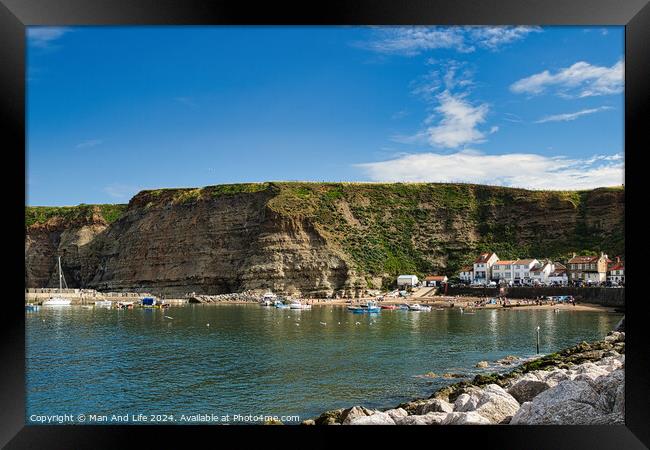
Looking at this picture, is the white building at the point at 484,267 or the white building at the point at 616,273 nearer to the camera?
the white building at the point at 616,273

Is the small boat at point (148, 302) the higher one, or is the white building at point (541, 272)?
the white building at point (541, 272)

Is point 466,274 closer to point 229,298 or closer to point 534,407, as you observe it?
point 229,298

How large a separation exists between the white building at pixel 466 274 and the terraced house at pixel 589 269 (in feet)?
27.4

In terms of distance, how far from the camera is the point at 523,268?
4369 cm

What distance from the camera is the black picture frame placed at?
14.8ft

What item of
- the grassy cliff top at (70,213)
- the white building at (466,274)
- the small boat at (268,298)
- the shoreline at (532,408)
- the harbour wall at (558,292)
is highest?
the grassy cliff top at (70,213)

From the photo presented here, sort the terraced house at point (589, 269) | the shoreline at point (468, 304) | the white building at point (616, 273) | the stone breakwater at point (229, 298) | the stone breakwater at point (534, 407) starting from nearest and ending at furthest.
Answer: the stone breakwater at point (534, 407) → the shoreline at point (468, 304) → the white building at point (616, 273) → the terraced house at point (589, 269) → the stone breakwater at point (229, 298)

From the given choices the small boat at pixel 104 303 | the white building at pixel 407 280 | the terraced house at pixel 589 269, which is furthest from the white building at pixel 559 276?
the small boat at pixel 104 303

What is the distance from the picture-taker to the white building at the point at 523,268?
42.9 meters
